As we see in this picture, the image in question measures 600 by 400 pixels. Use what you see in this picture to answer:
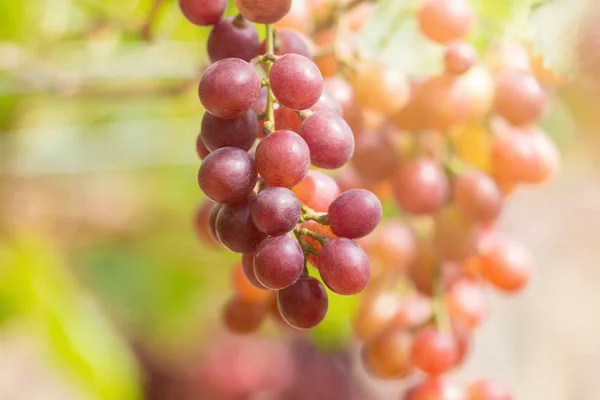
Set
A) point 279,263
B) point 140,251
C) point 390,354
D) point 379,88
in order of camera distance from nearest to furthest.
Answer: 1. point 279,263
2. point 379,88
3. point 390,354
4. point 140,251

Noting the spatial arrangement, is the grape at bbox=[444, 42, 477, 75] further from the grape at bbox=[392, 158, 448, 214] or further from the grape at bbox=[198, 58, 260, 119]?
the grape at bbox=[198, 58, 260, 119]

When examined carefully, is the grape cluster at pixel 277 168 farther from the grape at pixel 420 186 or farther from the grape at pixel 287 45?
the grape at pixel 420 186

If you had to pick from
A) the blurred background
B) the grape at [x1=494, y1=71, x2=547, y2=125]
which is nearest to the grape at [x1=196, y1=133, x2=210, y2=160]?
the grape at [x1=494, y1=71, x2=547, y2=125]

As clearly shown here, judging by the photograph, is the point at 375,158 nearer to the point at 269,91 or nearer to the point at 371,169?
the point at 371,169

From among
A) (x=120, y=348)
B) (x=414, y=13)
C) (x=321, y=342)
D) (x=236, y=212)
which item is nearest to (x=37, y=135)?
(x=120, y=348)

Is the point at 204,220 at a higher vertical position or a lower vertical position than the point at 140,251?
lower

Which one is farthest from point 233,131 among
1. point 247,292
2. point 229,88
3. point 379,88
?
point 247,292
